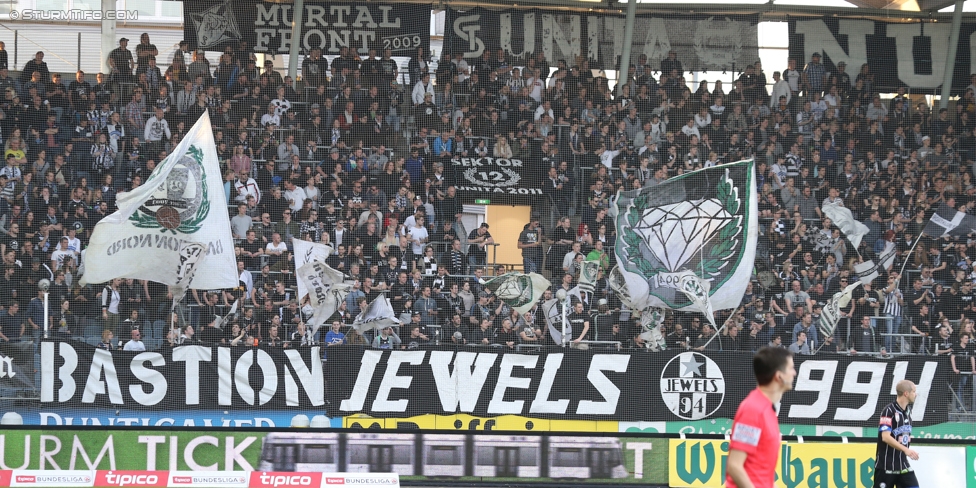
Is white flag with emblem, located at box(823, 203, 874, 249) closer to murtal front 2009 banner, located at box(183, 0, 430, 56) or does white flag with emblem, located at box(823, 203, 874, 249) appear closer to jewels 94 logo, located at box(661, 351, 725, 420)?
jewels 94 logo, located at box(661, 351, 725, 420)

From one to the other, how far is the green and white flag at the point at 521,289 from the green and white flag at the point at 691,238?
49.4 inches

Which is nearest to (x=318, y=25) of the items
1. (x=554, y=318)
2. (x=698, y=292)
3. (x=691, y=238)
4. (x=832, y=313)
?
(x=554, y=318)

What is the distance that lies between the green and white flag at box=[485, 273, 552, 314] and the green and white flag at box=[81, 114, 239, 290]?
4005mm

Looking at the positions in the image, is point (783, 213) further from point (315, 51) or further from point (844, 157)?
point (315, 51)

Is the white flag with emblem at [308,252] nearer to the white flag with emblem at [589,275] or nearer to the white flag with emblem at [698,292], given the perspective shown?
the white flag with emblem at [589,275]

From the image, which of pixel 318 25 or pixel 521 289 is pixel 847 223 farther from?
pixel 318 25

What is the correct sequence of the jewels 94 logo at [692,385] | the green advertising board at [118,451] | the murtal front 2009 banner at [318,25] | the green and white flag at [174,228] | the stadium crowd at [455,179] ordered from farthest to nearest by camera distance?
the murtal front 2009 banner at [318,25] → the stadium crowd at [455,179] → the jewels 94 logo at [692,385] → the green and white flag at [174,228] → the green advertising board at [118,451]

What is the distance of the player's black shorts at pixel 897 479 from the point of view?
8633 millimetres

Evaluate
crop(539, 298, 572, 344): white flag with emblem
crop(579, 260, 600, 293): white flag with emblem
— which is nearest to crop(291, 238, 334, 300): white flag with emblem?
crop(539, 298, 572, 344): white flag with emblem

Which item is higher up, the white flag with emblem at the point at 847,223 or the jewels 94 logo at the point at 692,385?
the white flag with emblem at the point at 847,223

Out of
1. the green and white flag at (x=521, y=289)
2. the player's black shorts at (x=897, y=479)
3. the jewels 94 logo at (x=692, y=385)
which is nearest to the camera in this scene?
the player's black shorts at (x=897, y=479)

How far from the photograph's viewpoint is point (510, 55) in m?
19.7

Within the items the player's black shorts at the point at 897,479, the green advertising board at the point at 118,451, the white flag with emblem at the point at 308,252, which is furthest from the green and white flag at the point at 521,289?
the player's black shorts at the point at 897,479

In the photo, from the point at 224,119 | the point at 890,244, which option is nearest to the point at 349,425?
the point at 224,119
